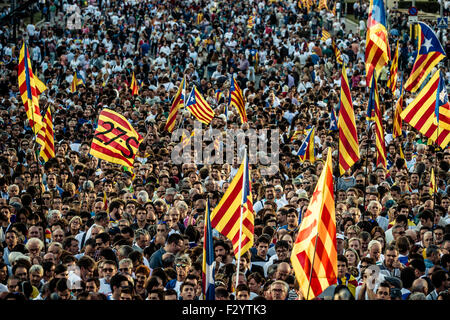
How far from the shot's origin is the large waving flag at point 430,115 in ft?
42.4

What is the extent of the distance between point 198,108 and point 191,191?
5.74 metres

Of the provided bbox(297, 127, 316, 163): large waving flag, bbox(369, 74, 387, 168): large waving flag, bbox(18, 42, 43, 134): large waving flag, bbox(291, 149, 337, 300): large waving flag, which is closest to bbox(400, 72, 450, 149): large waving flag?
bbox(369, 74, 387, 168): large waving flag

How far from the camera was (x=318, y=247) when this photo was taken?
289 inches

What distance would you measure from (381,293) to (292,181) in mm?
5380

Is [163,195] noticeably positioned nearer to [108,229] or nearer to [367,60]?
[108,229]

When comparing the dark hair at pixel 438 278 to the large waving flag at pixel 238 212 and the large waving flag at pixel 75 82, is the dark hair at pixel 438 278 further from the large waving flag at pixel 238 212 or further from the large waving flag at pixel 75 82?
the large waving flag at pixel 75 82

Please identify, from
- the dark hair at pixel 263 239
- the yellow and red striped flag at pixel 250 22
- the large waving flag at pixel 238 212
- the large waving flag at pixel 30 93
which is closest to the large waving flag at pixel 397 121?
the large waving flag at pixel 30 93

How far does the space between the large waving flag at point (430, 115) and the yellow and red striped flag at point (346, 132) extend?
6.24ft

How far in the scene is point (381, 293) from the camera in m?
7.58

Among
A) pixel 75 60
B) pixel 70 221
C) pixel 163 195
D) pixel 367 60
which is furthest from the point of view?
pixel 75 60

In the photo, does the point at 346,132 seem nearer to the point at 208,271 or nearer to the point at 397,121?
the point at 208,271

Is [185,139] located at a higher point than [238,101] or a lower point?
lower

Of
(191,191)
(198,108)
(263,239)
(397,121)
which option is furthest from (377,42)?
(263,239)
